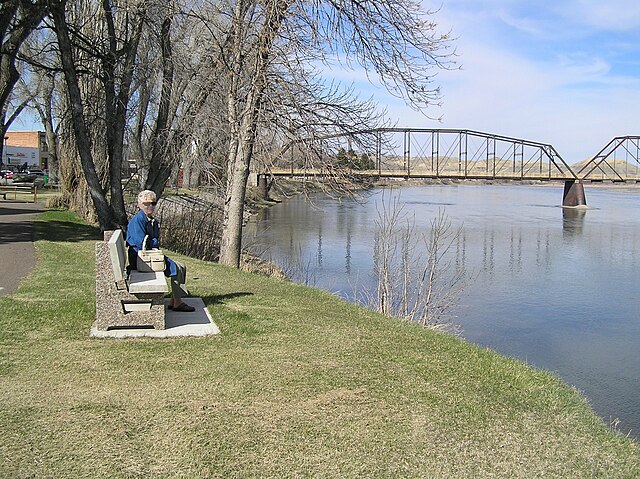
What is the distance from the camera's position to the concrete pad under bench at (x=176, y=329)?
753 centimetres

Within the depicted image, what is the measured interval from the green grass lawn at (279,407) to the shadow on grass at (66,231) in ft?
29.2

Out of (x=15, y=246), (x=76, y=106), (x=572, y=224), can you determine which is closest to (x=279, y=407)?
(x=15, y=246)

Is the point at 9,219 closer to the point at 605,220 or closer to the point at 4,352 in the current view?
the point at 4,352

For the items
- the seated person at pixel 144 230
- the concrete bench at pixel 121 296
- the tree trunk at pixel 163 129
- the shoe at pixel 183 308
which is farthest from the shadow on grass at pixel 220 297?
the tree trunk at pixel 163 129

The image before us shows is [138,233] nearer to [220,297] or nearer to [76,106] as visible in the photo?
[220,297]

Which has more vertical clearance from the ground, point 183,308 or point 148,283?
point 148,283

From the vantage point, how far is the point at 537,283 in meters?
19.5

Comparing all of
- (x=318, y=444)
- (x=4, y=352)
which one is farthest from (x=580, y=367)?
(x=4, y=352)

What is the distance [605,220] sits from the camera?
43688 mm

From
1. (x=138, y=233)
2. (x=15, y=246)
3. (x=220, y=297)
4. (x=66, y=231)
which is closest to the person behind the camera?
(x=138, y=233)

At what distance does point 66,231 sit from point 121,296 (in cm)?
1214

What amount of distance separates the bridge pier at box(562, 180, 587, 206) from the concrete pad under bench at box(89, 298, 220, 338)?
2288 inches

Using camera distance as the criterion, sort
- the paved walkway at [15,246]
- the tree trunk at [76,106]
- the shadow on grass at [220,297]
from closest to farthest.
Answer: the shadow on grass at [220,297] → the paved walkway at [15,246] → the tree trunk at [76,106]

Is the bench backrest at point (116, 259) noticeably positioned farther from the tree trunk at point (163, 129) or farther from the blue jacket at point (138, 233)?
the tree trunk at point (163, 129)
